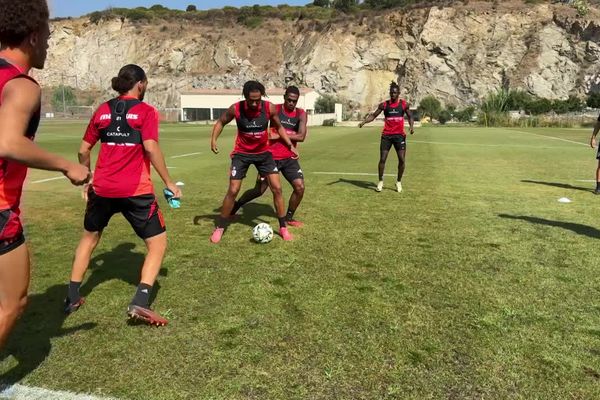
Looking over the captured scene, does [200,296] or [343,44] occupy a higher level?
[343,44]

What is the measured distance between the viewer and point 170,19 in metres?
93.8

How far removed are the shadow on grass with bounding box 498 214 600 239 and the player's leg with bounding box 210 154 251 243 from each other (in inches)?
183

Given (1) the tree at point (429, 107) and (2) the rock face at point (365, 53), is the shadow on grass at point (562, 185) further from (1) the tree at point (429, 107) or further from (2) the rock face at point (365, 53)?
(2) the rock face at point (365, 53)

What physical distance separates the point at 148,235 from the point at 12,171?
5.40 feet

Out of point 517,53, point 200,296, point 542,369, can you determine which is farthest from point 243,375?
point 517,53

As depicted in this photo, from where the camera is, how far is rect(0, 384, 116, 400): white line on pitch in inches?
119

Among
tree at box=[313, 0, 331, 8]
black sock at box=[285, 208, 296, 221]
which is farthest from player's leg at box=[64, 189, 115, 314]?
tree at box=[313, 0, 331, 8]

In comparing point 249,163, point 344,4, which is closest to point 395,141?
point 249,163

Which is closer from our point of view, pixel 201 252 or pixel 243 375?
pixel 243 375

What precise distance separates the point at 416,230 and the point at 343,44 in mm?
78250

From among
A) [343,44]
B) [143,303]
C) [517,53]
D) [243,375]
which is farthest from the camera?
[343,44]

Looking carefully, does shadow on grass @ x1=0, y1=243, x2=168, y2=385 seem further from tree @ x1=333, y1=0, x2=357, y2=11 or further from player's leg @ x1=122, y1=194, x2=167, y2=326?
tree @ x1=333, y1=0, x2=357, y2=11

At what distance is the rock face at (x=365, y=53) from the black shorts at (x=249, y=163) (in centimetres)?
7387

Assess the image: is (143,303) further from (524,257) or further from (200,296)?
(524,257)
